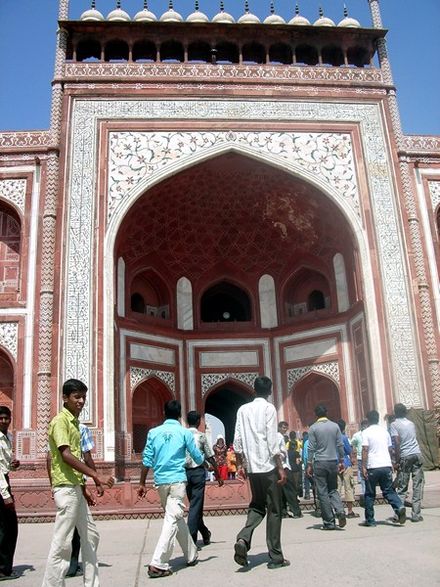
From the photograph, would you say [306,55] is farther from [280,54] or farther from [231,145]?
[231,145]

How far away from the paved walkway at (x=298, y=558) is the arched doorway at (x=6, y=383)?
624cm

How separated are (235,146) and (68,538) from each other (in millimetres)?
11648

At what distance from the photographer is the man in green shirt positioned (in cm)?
345

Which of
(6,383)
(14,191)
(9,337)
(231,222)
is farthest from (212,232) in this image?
(6,383)

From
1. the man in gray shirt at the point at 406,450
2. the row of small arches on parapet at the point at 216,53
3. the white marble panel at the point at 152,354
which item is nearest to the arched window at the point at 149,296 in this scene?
the white marble panel at the point at 152,354

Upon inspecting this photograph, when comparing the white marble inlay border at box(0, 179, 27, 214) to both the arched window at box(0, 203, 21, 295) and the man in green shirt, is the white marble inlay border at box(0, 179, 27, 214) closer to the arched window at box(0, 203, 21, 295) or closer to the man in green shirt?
the arched window at box(0, 203, 21, 295)

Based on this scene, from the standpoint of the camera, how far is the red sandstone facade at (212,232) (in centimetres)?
1251

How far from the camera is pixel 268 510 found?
4355 mm

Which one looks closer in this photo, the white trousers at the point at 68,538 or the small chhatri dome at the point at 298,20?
the white trousers at the point at 68,538

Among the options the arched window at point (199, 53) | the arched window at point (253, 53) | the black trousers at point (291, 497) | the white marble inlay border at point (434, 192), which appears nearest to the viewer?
the black trousers at point (291, 497)

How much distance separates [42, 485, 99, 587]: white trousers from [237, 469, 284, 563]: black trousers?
1106 millimetres

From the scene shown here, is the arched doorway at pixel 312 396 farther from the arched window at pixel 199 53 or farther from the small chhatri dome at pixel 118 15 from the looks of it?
the small chhatri dome at pixel 118 15

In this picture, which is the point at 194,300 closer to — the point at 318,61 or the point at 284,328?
the point at 284,328

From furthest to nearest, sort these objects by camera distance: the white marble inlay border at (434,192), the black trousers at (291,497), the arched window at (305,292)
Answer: the arched window at (305,292) < the white marble inlay border at (434,192) < the black trousers at (291,497)
